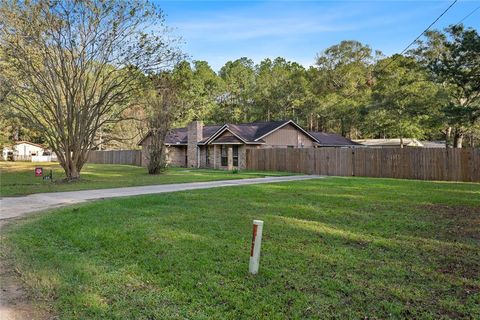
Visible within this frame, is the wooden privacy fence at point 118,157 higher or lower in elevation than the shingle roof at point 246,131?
lower

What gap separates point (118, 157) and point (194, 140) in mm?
16383

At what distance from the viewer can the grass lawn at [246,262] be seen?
148 inches

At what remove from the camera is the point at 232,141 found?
95.9 feet

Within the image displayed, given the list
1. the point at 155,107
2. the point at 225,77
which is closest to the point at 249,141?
the point at 155,107

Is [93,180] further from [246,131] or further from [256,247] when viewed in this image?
[256,247]

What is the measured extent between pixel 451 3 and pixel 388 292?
1094 centimetres

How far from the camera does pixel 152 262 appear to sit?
5082mm

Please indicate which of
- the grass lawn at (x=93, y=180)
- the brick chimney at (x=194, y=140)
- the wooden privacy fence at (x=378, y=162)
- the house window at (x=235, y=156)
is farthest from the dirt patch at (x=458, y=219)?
the brick chimney at (x=194, y=140)

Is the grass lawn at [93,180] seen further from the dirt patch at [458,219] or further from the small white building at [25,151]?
the small white building at [25,151]

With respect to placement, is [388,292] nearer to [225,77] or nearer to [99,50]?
[99,50]

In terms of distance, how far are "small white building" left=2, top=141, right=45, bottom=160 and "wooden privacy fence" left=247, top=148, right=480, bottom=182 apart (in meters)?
46.7

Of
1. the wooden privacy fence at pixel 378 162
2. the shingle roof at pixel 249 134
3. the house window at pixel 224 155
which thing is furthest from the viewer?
the house window at pixel 224 155

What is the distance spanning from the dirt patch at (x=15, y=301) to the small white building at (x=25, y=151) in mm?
61703

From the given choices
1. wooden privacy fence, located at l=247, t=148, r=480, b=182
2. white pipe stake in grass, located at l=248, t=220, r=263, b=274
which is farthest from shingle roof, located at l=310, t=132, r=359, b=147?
white pipe stake in grass, located at l=248, t=220, r=263, b=274
